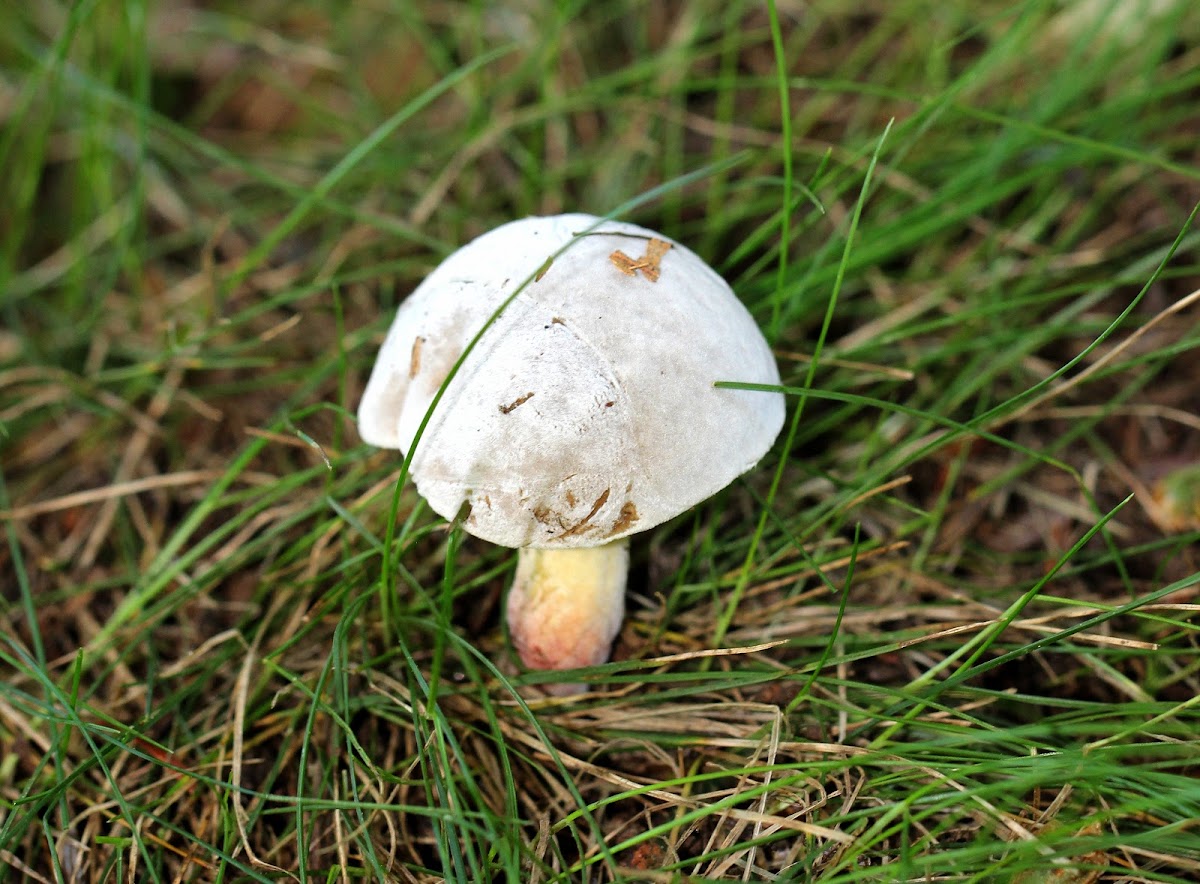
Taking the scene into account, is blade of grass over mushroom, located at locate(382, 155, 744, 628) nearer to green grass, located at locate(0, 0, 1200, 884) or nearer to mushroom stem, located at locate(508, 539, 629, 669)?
green grass, located at locate(0, 0, 1200, 884)

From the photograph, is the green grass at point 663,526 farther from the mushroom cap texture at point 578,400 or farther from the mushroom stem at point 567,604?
the mushroom cap texture at point 578,400

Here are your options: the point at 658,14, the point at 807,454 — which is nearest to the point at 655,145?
the point at 658,14

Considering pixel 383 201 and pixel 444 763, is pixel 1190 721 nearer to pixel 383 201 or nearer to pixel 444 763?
pixel 444 763

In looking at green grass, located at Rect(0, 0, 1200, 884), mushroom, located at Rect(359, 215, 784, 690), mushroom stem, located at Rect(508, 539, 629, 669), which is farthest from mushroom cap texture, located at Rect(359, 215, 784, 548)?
mushroom stem, located at Rect(508, 539, 629, 669)

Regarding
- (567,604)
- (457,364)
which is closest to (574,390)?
(457,364)

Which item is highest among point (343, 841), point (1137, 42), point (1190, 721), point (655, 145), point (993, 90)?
point (1137, 42)
